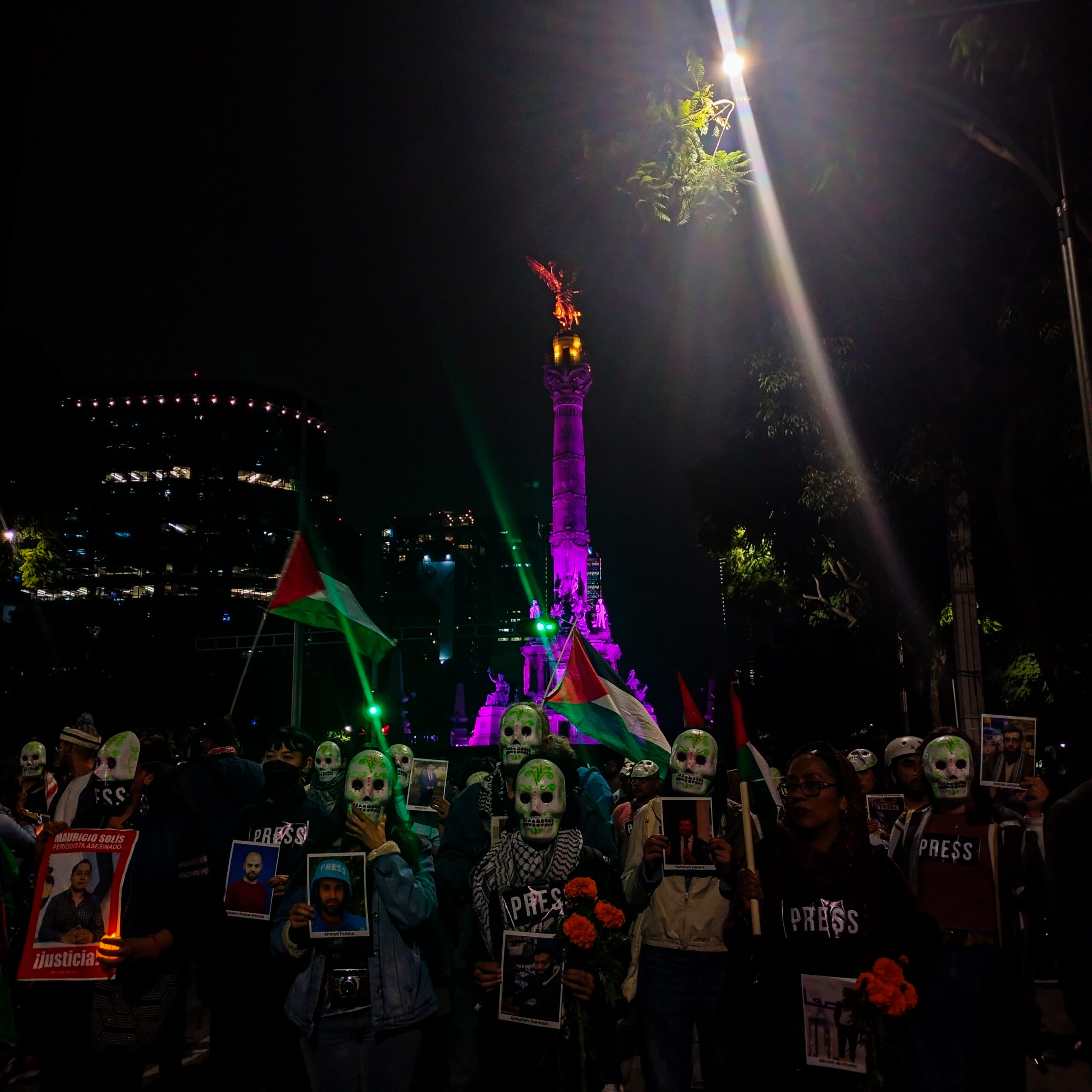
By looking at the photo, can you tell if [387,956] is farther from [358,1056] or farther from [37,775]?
[37,775]


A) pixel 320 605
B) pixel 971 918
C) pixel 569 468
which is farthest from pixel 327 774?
pixel 569 468

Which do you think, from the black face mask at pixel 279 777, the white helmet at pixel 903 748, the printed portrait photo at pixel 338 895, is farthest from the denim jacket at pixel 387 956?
the white helmet at pixel 903 748

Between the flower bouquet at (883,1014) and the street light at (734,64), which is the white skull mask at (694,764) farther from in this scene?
the street light at (734,64)

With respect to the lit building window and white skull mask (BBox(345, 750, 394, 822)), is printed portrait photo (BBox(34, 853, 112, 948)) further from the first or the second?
the lit building window

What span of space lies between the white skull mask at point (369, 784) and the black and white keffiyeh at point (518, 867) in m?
0.68

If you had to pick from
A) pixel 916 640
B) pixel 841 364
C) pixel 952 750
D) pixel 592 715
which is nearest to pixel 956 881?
pixel 952 750

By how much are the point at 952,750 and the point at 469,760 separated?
16.3 ft

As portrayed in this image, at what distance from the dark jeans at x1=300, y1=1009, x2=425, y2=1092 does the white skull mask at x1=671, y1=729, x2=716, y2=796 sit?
2.08 m

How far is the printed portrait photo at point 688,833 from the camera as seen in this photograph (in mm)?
5660

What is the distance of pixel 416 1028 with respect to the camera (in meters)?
5.08

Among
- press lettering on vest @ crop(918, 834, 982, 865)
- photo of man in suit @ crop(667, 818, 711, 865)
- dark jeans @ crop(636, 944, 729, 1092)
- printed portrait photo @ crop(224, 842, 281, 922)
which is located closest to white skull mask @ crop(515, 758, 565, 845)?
photo of man in suit @ crop(667, 818, 711, 865)

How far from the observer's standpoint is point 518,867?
5469 millimetres

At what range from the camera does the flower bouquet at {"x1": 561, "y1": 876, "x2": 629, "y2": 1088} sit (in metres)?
4.86

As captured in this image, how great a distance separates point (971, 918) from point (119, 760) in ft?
15.4
